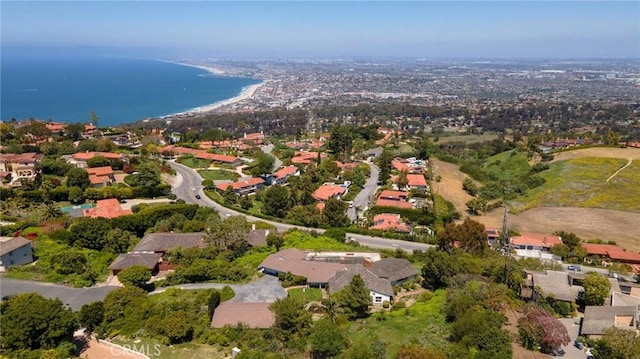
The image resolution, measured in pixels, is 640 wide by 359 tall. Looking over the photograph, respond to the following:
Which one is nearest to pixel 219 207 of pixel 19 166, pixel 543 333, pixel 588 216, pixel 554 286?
pixel 19 166

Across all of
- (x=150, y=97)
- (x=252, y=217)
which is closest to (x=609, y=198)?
(x=252, y=217)

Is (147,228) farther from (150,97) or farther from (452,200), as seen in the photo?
(150,97)

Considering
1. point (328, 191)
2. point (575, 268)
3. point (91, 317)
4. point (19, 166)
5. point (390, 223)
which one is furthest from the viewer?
point (328, 191)

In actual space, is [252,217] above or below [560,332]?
below

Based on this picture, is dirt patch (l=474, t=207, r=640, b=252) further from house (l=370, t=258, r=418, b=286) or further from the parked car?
house (l=370, t=258, r=418, b=286)

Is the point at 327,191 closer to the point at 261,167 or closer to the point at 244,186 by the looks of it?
the point at 244,186

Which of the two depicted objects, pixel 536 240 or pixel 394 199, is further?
pixel 394 199

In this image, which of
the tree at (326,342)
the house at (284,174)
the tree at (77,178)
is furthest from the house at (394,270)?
the tree at (77,178)
